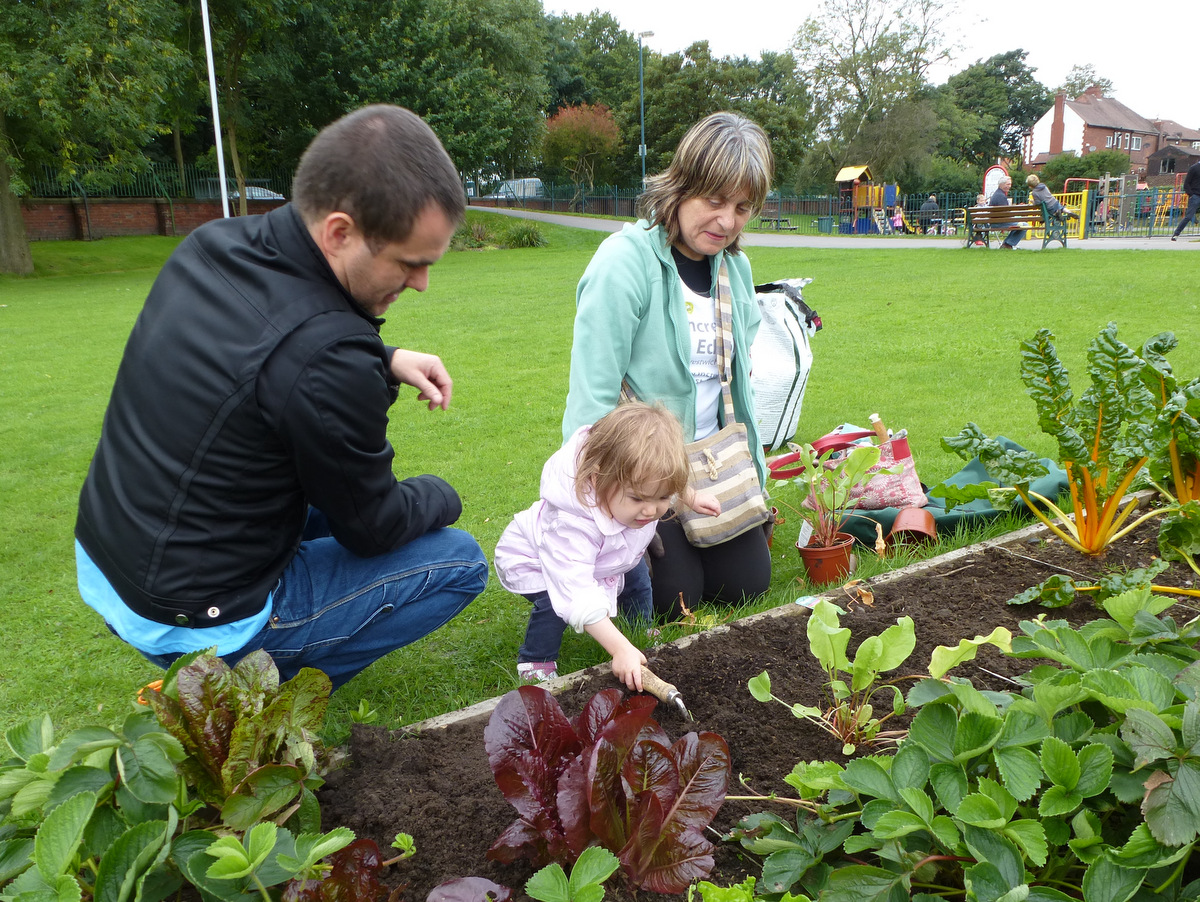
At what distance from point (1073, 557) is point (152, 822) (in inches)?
113

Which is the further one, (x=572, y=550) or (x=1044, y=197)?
(x=1044, y=197)

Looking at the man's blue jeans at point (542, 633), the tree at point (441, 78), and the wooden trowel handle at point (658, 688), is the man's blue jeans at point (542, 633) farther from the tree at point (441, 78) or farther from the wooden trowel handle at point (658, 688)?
the tree at point (441, 78)

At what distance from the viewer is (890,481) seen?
3660 millimetres

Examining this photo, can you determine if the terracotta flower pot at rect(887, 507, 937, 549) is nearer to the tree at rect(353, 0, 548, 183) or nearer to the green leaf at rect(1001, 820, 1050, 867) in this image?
the green leaf at rect(1001, 820, 1050, 867)

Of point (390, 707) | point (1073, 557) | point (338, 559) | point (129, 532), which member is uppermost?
point (129, 532)

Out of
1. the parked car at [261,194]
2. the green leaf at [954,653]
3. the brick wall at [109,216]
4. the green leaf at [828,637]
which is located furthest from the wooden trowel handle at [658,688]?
the parked car at [261,194]

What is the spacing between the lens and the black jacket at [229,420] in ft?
5.79

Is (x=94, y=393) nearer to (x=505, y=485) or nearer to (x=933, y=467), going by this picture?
(x=505, y=485)

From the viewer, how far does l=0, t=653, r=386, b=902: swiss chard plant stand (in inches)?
45.5

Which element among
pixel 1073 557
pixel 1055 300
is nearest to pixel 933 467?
pixel 1073 557

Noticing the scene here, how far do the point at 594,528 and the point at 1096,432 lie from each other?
5.55ft

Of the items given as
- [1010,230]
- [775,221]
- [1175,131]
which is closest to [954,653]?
[1010,230]

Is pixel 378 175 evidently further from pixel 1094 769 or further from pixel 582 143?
pixel 582 143

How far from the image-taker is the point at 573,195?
4622 cm
